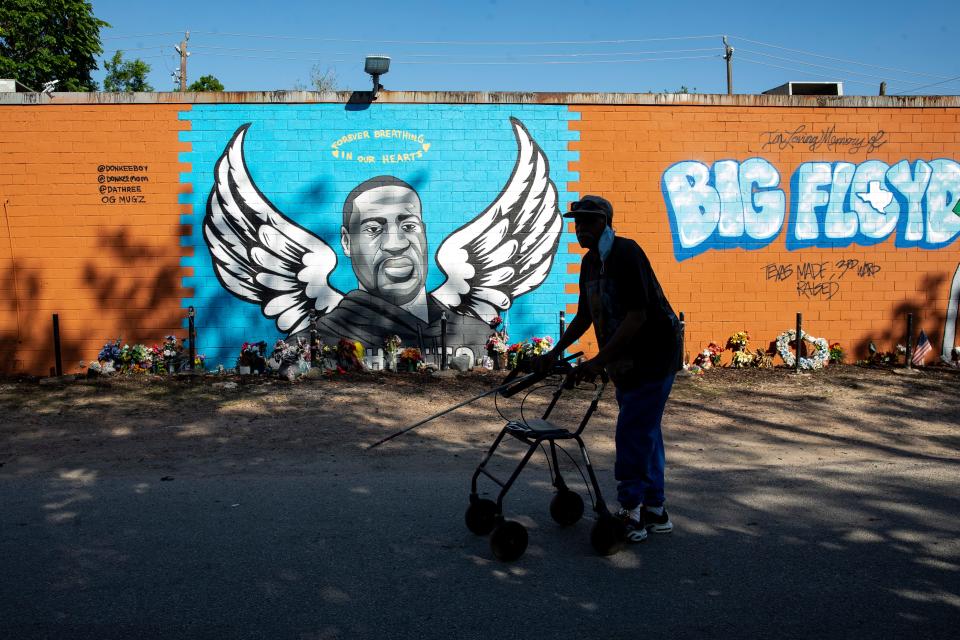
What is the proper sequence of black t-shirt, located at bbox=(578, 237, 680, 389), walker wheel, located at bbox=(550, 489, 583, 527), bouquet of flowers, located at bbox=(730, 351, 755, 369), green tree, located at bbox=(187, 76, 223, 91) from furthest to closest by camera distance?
1. green tree, located at bbox=(187, 76, 223, 91)
2. bouquet of flowers, located at bbox=(730, 351, 755, 369)
3. walker wheel, located at bbox=(550, 489, 583, 527)
4. black t-shirt, located at bbox=(578, 237, 680, 389)

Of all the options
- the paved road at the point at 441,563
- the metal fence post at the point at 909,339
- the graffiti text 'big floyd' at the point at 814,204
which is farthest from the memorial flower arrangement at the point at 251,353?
the metal fence post at the point at 909,339

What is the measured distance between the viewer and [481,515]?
14.1ft

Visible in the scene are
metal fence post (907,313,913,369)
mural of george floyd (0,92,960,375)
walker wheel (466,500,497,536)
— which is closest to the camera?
walker wheel (466,500,497,536)

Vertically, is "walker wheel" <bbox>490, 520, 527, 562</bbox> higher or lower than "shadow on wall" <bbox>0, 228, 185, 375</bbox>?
lower

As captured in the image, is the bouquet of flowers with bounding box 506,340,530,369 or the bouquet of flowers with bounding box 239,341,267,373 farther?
the bouquet of flowers with bounding box 506,340,530,369

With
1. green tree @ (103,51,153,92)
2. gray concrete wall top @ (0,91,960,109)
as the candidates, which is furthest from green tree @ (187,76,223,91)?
gray concrete wall top @ (0,91,960,109)

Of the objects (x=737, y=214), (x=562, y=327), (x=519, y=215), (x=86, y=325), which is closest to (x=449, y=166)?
(x=519, y=215)

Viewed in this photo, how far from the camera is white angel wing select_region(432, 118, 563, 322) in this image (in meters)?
10.7

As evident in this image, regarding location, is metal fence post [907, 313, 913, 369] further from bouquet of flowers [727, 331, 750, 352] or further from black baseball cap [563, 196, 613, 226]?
black baseball cap [563, 196, 613, 226]

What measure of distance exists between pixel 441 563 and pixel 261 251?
7562 mm

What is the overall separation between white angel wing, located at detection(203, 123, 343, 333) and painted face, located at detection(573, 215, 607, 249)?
6.98 metres

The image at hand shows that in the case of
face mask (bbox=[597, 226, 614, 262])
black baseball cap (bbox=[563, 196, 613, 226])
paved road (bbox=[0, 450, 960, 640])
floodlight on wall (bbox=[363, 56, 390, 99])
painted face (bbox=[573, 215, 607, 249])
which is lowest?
paved road (bbox=[0, 450, 960, 640])

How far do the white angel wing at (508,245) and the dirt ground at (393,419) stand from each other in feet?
4.05

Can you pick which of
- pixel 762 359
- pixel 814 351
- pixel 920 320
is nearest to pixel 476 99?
pixel 762 359
